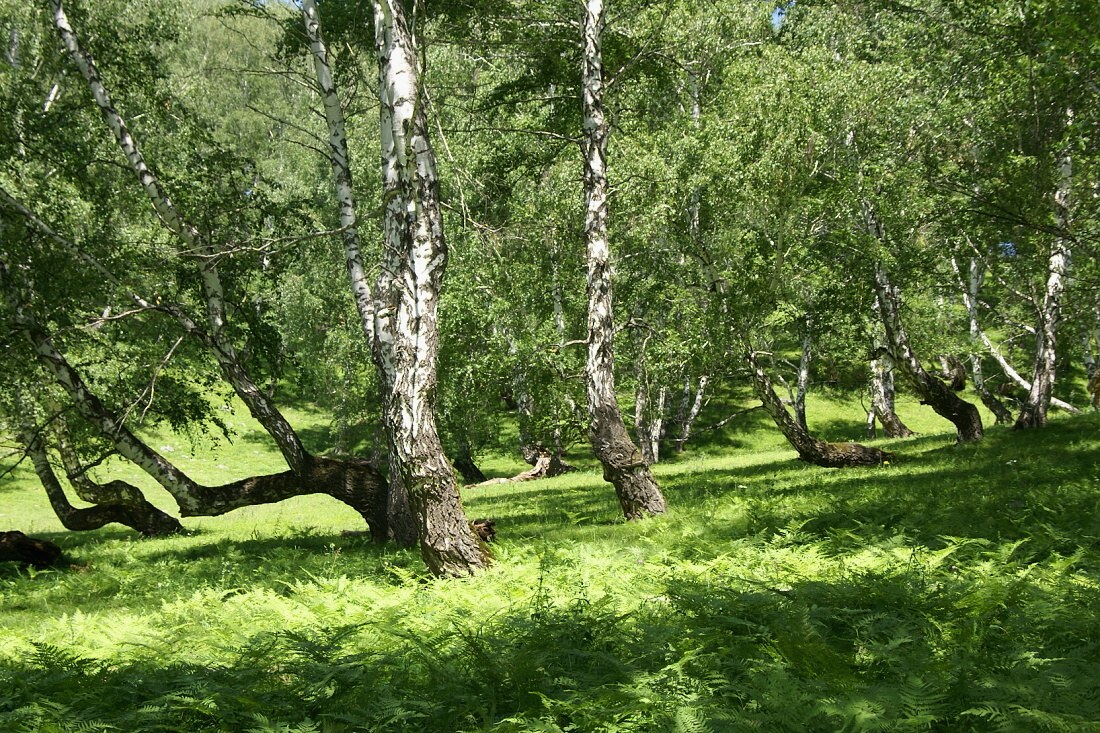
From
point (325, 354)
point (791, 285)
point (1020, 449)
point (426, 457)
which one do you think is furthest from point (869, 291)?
point (325, 354)

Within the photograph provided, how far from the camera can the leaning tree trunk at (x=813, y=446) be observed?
20669 mm

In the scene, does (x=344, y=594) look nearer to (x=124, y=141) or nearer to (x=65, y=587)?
(x=65, y=587)

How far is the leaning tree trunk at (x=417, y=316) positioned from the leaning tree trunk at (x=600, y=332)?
12.8ft

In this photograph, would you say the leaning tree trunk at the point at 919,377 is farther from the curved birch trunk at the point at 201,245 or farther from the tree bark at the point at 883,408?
the curved birch trunk at the point at 201,245

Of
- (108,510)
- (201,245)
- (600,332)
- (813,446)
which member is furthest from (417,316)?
(813,446)

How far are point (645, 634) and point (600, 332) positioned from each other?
8.11 metres

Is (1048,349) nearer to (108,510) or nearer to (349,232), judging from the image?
(349,232)

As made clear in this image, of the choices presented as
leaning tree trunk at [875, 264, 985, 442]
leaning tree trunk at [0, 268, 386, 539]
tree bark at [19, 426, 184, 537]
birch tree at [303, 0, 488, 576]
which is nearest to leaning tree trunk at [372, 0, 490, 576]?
birch tree at [303, 0, 488, 576]

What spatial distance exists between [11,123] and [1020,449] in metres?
21.4

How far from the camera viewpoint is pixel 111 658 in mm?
6539

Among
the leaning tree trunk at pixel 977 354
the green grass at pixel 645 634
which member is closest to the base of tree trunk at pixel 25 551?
the green grass at pixel 645 634

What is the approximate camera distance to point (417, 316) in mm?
9875

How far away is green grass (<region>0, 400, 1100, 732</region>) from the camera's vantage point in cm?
456

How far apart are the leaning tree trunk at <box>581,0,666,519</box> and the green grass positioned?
1264mm
